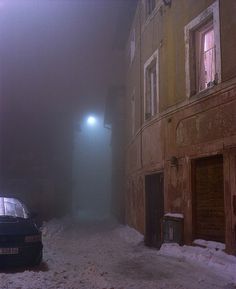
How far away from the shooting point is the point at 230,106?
9625 mm

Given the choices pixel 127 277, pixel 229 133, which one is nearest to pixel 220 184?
pixel 229 133

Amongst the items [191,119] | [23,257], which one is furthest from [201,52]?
[23,257]

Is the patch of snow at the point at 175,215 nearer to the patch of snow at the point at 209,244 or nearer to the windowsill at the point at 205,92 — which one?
the patch of snow at the point at 209,244

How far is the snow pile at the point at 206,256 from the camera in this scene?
857cm

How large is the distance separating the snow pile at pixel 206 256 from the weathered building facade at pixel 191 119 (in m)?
0.29

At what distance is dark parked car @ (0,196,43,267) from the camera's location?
969 cm

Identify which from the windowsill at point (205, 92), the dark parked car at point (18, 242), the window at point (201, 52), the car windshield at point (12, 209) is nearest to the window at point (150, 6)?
the window at point (201, 52)

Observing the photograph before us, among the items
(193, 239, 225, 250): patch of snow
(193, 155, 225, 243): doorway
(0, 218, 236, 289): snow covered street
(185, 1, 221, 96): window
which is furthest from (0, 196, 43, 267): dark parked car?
(185, 1, 221, 96): window

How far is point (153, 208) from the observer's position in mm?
14898

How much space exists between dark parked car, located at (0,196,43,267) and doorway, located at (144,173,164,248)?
191 inches

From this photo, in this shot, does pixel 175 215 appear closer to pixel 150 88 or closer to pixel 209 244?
pixel 209 244

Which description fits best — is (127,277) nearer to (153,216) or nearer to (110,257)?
(110,257)

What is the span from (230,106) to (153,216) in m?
6.27

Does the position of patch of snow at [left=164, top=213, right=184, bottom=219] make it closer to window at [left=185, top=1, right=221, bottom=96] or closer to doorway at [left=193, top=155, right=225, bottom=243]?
doorway at [left=193, top=155, right=225, bottom=243]
